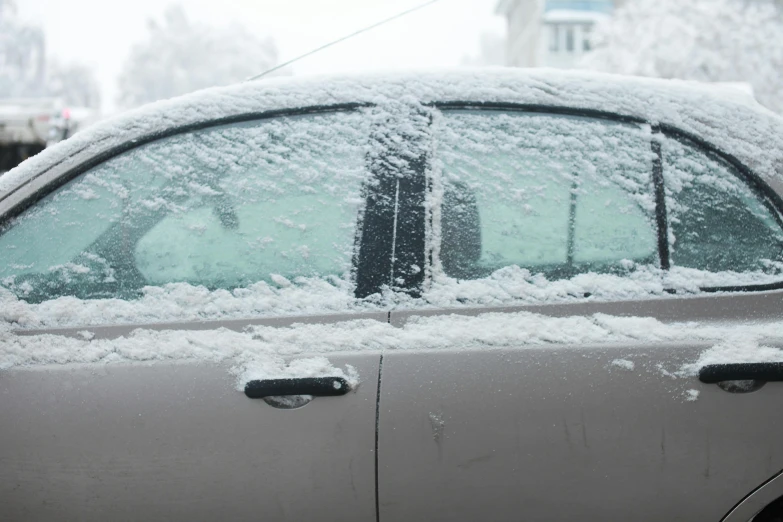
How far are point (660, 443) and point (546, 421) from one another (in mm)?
235

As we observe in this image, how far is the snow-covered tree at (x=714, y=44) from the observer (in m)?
26.2

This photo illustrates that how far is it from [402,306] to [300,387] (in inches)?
11.4

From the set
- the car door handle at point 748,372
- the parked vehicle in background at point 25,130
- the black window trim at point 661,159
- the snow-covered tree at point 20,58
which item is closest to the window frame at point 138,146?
the black window trim at point 661,159

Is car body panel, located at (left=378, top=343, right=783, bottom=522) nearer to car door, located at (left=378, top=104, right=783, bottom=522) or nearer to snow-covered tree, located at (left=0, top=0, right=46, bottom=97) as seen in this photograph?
car door, located at (left=378, top=104, right=783, bottom=522)

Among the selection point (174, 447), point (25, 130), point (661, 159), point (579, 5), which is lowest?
point (174, 447)

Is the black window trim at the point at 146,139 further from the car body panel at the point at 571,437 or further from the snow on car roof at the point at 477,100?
the car body panel at the point at 571,437

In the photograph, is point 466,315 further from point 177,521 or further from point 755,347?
point 177,521

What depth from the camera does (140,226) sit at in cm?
172

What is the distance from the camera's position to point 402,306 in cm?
156

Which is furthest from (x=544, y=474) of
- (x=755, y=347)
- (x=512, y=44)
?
(x=512, y=44)

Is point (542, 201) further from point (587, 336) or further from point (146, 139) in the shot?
point (146, 139)

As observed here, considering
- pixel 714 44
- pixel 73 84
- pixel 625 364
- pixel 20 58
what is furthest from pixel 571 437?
pixel 73 84

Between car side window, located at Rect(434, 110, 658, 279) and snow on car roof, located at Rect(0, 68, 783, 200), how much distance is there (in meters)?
0.08

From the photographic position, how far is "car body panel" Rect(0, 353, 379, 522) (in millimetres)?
1466
